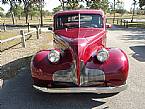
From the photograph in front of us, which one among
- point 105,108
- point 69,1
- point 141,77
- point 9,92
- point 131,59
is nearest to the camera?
point 105,108

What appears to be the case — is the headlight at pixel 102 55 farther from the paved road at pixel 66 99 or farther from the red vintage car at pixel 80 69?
the paved road at pixel 66 99

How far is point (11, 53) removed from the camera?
12797 millimetres

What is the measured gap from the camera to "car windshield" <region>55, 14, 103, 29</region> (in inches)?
300

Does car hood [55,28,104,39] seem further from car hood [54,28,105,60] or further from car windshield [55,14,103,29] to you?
car windshield [55,14,103,29]

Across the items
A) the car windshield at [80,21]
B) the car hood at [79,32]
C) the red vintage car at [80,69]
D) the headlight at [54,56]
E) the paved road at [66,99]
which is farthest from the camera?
the car windshield at [80,21]

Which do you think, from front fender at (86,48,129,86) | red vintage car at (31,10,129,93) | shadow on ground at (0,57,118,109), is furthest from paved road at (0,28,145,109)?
front fender at (86,48,129,86)

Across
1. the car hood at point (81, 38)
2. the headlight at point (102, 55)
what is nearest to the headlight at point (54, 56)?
the car hood at point (81, 38)

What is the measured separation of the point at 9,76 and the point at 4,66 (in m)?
1.44

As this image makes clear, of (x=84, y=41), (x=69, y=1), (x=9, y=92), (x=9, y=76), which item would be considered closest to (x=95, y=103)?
(x=84, y=41)

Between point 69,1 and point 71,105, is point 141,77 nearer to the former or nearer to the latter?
point 71,105

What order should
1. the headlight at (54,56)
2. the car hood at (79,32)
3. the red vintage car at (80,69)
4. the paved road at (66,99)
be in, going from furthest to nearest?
1. the car hood at (79,32)
2. the headlight at (54,56)
3. the paved road at (66,99)
4. the red vintage car at (80,69)

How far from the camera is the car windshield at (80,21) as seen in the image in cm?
762

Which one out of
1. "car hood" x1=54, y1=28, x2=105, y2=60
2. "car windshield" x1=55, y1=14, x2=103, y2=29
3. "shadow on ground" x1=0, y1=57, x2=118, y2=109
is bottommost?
"shadow on ground" x1=0, y1=57, x2=118, y2=109

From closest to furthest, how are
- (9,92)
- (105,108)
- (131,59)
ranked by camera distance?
(105,108) → (9,92) → (131,59)
